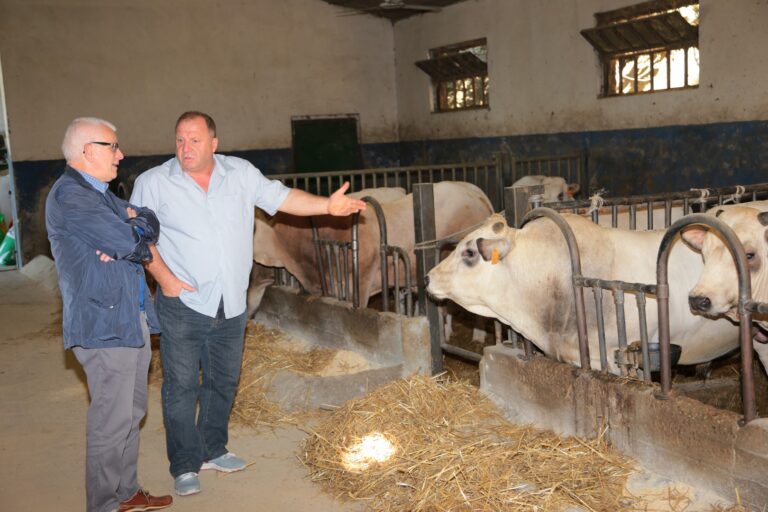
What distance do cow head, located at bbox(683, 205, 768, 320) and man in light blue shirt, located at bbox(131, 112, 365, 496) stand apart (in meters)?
1.70

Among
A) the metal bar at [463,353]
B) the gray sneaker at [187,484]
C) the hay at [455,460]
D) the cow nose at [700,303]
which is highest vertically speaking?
the cow nose at [700,303]

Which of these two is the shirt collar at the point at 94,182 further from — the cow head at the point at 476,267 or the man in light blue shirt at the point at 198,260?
the cow head at the point at 476,267

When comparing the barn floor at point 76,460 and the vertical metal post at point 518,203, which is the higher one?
the vertical metal post at point 518,203

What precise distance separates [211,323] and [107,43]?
10.3 meters

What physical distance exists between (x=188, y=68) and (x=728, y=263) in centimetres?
1122

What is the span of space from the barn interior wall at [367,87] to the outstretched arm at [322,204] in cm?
575

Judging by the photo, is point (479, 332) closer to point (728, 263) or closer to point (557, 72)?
point (728, 263)

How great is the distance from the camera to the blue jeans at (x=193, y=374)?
148 inches

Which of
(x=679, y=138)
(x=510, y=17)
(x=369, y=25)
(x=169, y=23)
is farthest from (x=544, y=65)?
(x=169, y=23)

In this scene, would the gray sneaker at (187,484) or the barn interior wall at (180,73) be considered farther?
the barn interior wall at (180,73)

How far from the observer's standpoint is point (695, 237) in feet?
13.1

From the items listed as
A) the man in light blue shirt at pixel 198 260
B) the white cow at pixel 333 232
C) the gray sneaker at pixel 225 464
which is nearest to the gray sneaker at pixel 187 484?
the man in light blue shirt at pixel 198 260

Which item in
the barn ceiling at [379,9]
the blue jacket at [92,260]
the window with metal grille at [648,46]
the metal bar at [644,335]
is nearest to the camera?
the blue jacket at [92,260]

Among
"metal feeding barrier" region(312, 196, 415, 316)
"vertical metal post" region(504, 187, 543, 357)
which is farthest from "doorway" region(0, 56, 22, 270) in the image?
"vertical metal post" region(504, 187, 543, 357)
